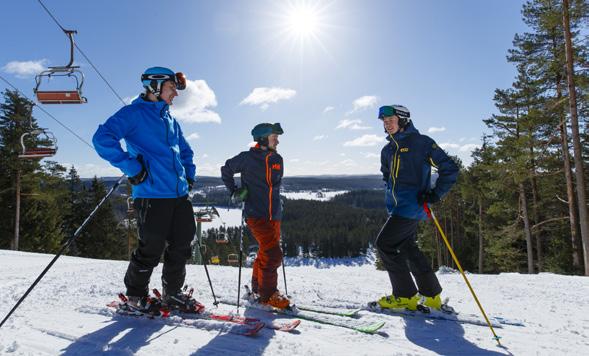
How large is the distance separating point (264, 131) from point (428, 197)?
2060mm

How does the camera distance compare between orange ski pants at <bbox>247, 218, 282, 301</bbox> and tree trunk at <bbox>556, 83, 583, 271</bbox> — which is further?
tree trunk at <bbox>556, 83, 583, 271</bbox>

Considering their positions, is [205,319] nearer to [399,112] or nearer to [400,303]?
[400,303]

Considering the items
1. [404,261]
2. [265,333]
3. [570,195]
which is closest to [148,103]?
[265,333]

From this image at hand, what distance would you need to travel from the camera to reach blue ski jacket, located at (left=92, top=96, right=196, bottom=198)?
10.8ft

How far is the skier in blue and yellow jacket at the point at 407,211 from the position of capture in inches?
158

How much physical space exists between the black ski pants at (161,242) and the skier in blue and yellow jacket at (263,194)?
78 centimetres

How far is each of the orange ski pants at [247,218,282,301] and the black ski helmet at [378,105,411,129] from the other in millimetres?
1857

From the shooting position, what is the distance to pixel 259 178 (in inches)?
170

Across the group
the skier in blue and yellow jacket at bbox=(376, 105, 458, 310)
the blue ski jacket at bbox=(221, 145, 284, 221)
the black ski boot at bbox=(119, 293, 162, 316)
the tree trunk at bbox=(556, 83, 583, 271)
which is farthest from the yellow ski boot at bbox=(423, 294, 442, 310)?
the tree trunk at bbox=(556, 83, 583, 271)

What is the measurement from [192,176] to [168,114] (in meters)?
0.73

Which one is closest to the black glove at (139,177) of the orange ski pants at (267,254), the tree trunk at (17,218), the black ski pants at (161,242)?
the black ski pants at (161,242)

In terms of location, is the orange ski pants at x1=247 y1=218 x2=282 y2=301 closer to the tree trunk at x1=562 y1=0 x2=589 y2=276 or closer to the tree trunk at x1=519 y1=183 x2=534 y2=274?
the tree trunk at x1=562 y1=0 x2=589 y2=276

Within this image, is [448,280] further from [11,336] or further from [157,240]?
[11,336]

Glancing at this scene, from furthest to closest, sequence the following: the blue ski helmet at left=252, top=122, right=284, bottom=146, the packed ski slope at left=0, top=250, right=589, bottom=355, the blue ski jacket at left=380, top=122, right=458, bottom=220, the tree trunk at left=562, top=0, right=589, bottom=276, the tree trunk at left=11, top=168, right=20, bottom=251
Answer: the tree trunk at left=11, top=168, right=20, bottom=251 < the tree trunk at left=562, top=0, right=589, bottom=276 < the blue ski helmet at left=252, top=122, right=284, bottom=146 < the blue ski jacket at left=380, top=122, right=458, bottom=220 < the packed ski slope at left=0, top=250, right=589, bottom=355
